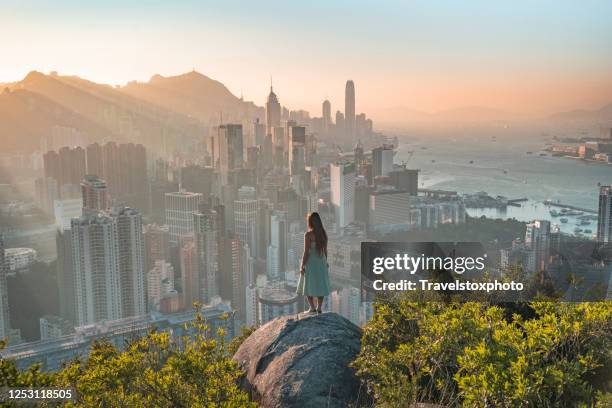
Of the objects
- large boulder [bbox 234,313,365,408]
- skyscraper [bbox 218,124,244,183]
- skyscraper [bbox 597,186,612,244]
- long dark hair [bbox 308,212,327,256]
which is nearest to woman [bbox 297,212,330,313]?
long dark hair [bbox 308,212,327,256]

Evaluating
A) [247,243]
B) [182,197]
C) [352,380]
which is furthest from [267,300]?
[352,380]

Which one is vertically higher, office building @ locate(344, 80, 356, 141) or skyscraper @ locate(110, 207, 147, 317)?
office building @ locate(344, 80, 356, 141)

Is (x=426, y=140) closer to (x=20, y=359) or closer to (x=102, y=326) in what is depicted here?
(x=102, y=326)

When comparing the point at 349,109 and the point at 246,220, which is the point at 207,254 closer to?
the point at 246,220

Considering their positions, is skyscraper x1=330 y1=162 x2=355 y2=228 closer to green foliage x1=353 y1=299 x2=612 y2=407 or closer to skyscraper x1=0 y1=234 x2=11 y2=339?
skyscraper x1=0 y1=234 x2=11 y2=339

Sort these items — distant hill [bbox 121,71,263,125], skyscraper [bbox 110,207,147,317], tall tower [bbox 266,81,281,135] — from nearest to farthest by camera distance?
skyscraper [bbox 110,207,147,317] < distant hill [bbox 121,71,263,125] < tall tower [bbox 266,81,281,135]
